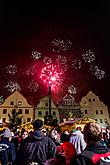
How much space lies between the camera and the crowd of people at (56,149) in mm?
2773

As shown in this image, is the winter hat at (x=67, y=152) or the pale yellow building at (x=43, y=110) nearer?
the winter hat at (x=67, y=152)

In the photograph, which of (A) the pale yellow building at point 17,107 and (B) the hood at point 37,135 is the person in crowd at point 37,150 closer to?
(B) the hood at point 37,135

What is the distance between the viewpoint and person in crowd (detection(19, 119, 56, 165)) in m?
4.68

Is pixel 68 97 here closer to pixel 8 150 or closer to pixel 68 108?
pixel 68 108

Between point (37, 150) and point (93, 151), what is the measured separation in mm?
2125

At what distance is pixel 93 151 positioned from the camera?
2.79 m

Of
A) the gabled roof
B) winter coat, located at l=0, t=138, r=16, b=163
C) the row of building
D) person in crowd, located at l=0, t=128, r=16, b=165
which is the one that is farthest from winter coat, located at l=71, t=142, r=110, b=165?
the gabled roof

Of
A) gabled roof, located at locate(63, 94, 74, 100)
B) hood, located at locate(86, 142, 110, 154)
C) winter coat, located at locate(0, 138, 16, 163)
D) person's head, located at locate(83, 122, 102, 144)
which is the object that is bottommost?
winter coat, located at locate(0, 138, 16, 163)

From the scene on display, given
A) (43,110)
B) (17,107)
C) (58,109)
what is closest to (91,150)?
(17,107)

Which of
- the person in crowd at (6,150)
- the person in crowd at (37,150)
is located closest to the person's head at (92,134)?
the person in crowd at (37,150)

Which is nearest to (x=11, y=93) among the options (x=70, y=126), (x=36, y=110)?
(x=36, y=110)

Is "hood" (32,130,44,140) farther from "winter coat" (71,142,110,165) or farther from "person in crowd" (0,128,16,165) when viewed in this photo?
"person in crowd" (0,128,16,165)

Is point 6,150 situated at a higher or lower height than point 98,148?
lower

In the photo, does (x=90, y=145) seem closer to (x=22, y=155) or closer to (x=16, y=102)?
(x=22, y=155)
